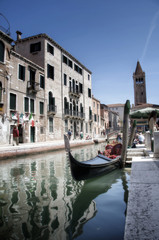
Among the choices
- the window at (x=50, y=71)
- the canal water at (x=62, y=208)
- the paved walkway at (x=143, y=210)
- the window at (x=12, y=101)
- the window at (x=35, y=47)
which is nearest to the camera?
the paved walkway at (x=143, y=210)

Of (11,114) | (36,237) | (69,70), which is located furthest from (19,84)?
(36,237)

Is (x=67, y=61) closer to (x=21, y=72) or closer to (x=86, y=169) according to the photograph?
(x=21, y=72)

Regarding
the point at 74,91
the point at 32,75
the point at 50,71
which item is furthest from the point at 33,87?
the point at 74,91

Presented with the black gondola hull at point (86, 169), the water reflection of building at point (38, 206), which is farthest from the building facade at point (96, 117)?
the water reflection of building at point (38, 206)

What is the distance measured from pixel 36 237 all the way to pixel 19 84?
14424 millimetres

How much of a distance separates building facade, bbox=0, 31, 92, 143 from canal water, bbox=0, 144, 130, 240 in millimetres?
9582

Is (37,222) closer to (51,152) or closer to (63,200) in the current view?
(63,200)

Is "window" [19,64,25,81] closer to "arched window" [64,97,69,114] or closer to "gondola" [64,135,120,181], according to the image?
"arched window" [64,97,69,114]

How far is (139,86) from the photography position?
223 feet

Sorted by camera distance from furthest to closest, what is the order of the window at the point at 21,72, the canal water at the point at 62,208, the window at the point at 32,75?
the window at the point at 32,75 → the window at the point at 21,72 → the canal water at the point at 62,208

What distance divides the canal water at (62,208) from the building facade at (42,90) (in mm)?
9582

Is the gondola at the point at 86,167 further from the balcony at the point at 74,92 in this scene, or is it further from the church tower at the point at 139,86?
the church tower at the point at 139,86

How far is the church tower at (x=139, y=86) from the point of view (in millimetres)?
66625

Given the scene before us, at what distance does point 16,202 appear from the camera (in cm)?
392
